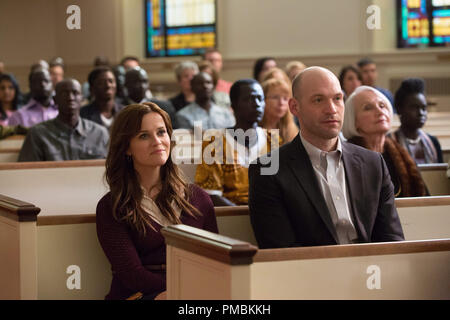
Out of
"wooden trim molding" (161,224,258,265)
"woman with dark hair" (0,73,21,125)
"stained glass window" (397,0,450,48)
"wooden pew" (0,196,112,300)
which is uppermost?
"stained glass window" (397,0,450,48)

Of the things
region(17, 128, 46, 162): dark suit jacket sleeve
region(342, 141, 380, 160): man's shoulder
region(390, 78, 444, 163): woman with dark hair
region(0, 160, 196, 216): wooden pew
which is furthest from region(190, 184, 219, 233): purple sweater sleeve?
region(17, 128, 46, 162): dark suit jacket sleeve

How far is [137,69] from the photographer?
7691mm

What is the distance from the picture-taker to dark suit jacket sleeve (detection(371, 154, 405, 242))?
3486mm

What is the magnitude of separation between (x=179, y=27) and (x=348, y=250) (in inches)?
444

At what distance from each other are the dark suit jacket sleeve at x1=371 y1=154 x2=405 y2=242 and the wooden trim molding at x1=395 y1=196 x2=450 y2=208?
0.34 m

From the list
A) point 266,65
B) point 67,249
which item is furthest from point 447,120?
point 67,249

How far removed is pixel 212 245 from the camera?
2527mm

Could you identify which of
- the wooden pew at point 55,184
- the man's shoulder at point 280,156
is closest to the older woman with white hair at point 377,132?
the man's shoulder at point 280,156

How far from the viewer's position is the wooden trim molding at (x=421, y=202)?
12.8ft

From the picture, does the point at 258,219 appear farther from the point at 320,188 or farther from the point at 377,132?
the point at 377,132

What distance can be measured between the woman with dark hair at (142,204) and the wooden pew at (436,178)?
6.71ft

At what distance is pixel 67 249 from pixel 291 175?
3.36 feet

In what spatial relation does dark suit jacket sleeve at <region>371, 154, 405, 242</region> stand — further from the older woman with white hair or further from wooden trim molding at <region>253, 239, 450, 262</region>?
the older woman with white hair
